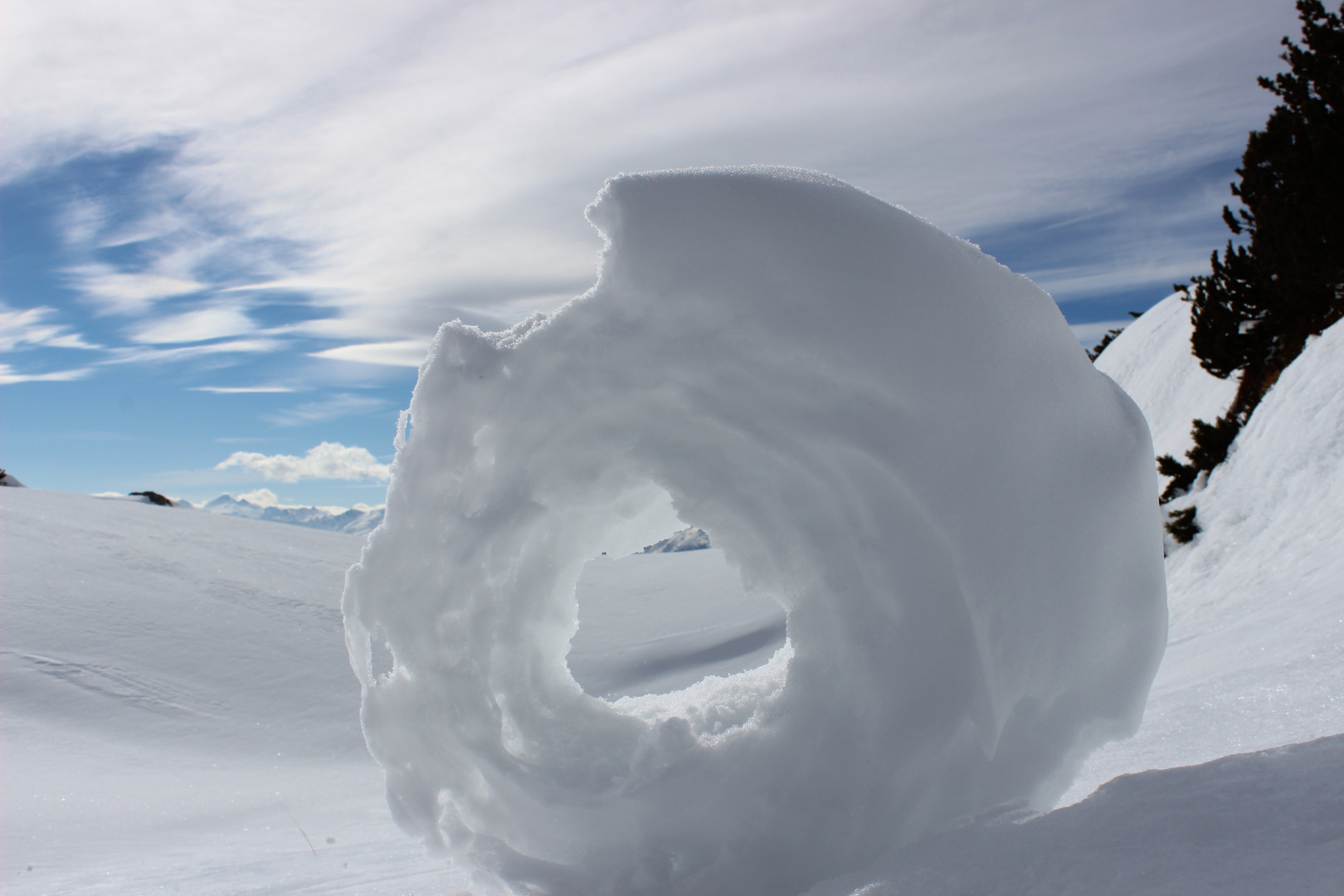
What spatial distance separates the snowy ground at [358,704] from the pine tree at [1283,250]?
12.7 feet

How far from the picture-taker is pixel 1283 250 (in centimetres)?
1285

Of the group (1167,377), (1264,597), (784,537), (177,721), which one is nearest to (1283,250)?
(1167,377)

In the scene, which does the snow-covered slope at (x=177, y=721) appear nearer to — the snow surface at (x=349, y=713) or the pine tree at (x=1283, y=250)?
the snow surface at (x=349, y=713)

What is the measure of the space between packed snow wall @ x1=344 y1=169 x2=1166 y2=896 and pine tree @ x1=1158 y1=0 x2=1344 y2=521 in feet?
32.9

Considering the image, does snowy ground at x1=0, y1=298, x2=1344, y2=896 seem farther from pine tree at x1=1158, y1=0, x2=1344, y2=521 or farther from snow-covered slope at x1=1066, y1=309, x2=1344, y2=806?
pine tree at x1=1158, y1=0, x2=1344, y2=521

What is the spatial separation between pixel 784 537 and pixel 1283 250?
13797mm

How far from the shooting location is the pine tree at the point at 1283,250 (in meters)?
12.4

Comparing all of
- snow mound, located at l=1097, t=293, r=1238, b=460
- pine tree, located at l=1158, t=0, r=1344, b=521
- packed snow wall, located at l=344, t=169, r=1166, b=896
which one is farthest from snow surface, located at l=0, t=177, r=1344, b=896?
snow mound, located at l=1097, t=293, r=1238, b=460

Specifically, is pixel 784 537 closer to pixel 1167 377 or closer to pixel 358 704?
pixel 358 704

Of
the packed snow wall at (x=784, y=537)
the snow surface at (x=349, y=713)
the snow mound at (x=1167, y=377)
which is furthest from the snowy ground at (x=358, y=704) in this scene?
the snow mound at (x=1167, y=377)

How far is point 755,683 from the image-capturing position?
4.00 meters

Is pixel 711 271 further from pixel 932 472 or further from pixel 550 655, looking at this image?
pixel 550 655

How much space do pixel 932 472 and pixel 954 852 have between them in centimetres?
124

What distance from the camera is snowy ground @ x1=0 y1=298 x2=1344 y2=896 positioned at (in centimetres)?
249
